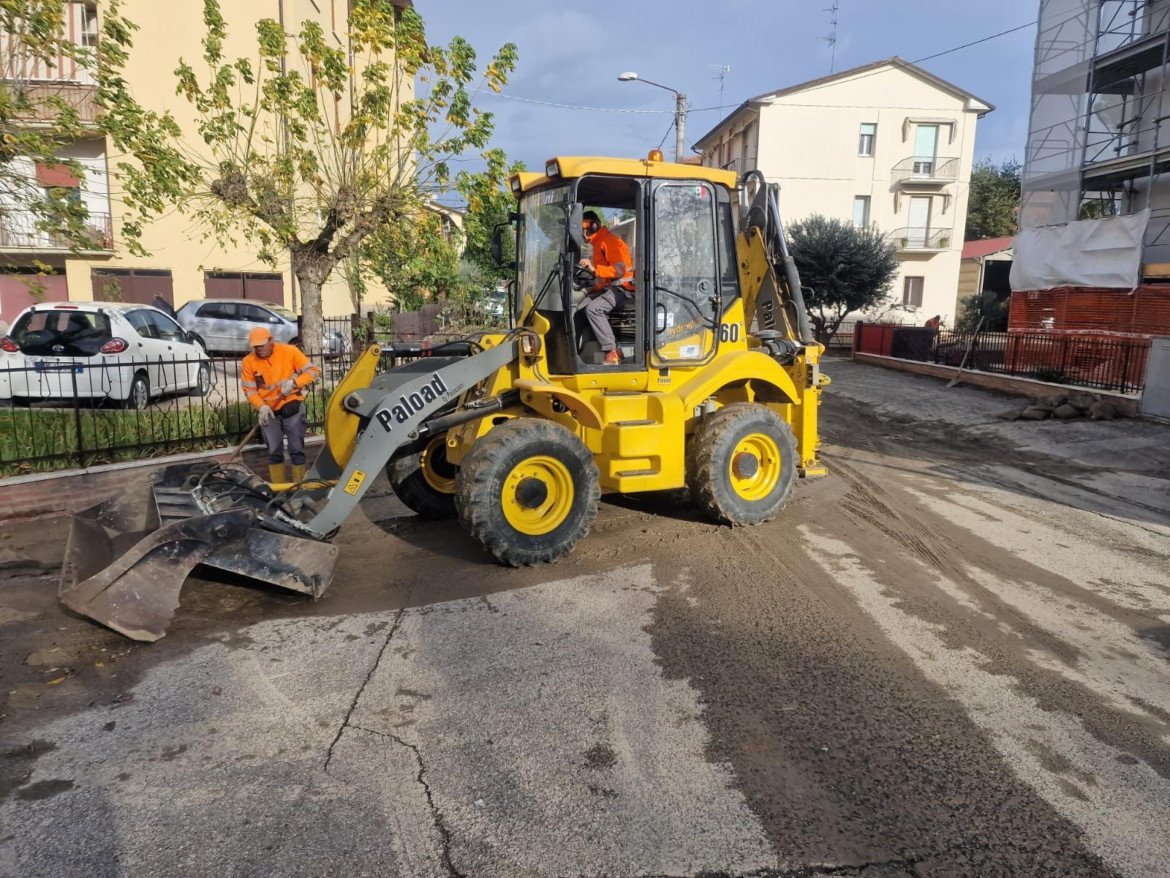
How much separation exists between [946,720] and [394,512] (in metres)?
5.12

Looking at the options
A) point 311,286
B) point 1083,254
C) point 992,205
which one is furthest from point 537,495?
point 992,205

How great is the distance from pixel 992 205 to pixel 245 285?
44099mm

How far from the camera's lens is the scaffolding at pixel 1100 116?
18344 mm

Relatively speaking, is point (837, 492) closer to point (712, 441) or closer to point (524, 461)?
point (712, 441)

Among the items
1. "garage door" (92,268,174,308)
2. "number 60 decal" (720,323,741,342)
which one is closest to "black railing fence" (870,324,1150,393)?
"number 60 decal" (720,323,741,342)

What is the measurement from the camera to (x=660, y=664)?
4301 mm

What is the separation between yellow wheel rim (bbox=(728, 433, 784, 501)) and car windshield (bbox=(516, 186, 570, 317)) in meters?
1.94

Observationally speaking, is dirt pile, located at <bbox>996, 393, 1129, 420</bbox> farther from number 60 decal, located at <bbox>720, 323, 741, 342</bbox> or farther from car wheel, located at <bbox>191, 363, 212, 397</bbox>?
car wheel, located at <bbox>191, 363, 212, 397</bbox>

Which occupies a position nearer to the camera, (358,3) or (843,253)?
(358,3)

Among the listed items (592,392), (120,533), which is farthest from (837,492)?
(120,533)

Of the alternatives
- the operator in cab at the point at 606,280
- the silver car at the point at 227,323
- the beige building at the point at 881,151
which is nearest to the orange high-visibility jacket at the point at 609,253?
the operator in cab at the point at 606,280

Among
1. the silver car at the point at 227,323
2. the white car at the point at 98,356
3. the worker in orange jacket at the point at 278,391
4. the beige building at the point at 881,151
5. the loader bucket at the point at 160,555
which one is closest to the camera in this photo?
the loader bucket at the point at 160,555

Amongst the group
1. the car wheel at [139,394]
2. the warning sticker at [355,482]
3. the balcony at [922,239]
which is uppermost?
the balcony at [922,239]

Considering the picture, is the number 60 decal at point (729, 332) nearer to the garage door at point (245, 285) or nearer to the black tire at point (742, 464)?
the black tire at point (742, 464)
